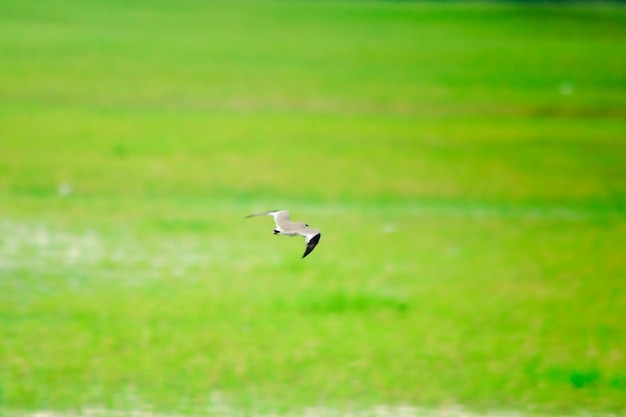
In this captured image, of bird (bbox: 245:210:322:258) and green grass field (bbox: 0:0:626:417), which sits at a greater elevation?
bird (bbox: 245:210:322:258)

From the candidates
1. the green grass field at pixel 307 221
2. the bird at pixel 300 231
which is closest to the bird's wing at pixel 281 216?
the bird at pixel 300 231

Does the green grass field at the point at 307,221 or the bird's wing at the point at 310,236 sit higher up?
the bird's wing at the point at 310,236

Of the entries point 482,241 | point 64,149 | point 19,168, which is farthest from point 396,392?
point 64,149

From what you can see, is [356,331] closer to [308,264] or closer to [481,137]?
[308,264]

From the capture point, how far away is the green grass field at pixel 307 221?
8102mm

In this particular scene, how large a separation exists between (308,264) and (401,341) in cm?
325

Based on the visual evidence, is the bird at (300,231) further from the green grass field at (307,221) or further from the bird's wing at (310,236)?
the green grass field at (307,221)

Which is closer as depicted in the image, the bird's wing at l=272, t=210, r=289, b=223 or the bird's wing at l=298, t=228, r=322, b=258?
the bird's wing at l=298, t=228, r=322, b=258

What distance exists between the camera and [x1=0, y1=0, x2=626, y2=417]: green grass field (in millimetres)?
8102

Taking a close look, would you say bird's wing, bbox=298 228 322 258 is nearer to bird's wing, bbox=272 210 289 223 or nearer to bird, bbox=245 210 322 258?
bird, bbox=245 210 322 258

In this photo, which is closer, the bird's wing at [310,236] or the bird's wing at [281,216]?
the bird's wing at [310,236]

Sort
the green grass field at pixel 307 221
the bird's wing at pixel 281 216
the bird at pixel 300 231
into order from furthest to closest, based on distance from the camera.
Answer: the green grass field at pixel 307 221, the bird's wing at pixel 281 216, the bird at pixel 300 231

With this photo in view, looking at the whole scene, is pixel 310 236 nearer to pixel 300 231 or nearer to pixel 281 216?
pixel 300 231

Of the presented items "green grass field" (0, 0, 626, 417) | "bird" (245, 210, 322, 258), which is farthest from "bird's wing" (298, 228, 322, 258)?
"green grass field" (0, 0, 626, 417)
